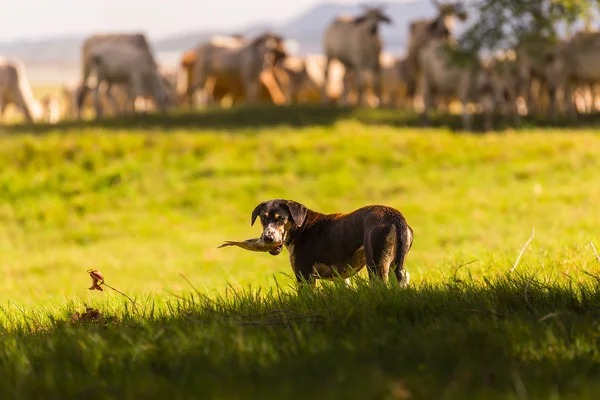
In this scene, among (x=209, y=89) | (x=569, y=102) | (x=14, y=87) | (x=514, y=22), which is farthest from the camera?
(x=209, y=89)

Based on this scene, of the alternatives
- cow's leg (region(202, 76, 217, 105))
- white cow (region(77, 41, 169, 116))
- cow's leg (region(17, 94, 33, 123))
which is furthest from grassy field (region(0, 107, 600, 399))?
cow's leg (region(202, 76, 217, 105))

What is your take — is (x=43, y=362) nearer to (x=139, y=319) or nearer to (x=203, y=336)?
(x=203, y=336)

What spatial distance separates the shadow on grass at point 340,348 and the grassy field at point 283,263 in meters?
0.01

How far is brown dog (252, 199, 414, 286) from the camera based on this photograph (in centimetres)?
454

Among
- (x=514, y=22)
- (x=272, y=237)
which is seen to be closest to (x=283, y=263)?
(x=272, y=237)

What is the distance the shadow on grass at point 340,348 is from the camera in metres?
2.94

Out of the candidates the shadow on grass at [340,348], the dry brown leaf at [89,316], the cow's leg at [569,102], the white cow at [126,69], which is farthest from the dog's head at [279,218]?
the cow's leg at [569,102]

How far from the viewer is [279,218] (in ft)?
15.5

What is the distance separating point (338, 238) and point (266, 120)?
63.7 feet

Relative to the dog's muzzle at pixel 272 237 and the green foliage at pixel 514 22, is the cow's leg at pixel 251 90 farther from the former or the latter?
the dog's muzzle at pixel 272 237

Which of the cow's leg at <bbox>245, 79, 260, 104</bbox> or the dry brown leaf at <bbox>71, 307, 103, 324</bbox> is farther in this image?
the cow's leg at <bbox>245, 79, 260, 104</bbox>

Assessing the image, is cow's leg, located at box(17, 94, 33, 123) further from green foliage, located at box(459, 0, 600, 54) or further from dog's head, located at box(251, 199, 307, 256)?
dog's head, located at box(251, 199, 307, 256)

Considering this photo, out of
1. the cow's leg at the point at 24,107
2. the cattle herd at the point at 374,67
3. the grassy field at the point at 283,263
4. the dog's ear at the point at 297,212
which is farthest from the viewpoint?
the cow's leg at the point at 24,107

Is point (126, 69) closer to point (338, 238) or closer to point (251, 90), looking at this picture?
point (251, 90)
